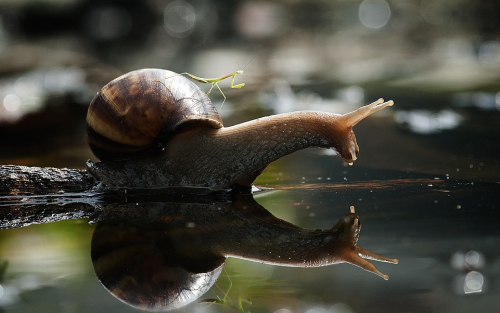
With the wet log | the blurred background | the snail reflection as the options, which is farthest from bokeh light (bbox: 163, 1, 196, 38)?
the snail reflection

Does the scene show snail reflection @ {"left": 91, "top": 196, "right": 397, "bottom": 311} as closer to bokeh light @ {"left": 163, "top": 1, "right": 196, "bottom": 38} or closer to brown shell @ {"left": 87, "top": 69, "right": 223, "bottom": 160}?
brown shell @ {"left": 87, "top": 69, "right": 223, "bottom": 160}

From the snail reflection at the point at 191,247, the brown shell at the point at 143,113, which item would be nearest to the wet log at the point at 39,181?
the brown shell at the point at 143,113

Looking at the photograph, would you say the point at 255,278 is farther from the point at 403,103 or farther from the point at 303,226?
the point at 403,103

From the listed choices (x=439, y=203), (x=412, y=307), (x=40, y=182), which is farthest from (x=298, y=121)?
(x=412, y=307)

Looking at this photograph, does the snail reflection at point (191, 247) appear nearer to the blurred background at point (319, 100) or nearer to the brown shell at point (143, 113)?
the blurred background at point (319, 100)

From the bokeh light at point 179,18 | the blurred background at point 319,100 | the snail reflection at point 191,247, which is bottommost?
the bokeh light at point 179,18

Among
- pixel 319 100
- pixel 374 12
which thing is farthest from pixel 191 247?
pixel 374 12
